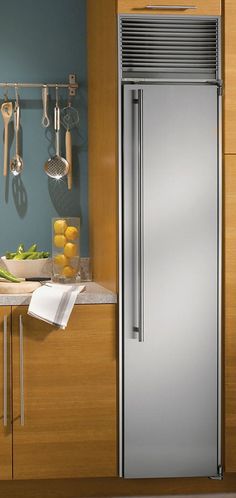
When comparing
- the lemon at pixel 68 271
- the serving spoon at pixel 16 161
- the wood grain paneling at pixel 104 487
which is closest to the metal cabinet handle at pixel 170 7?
the serving spoon at pixel 16 161

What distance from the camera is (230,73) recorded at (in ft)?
9.90

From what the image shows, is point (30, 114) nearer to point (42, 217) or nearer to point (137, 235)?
point (42, 217)

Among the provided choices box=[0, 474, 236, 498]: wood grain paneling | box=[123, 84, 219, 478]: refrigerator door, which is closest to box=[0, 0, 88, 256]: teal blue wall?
box=[123, 84, 219, 478]: refrigerator door

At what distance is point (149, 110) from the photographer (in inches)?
118

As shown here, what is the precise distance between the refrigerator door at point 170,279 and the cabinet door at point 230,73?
0.16 feet

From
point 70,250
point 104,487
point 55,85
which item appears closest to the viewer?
point 104,487

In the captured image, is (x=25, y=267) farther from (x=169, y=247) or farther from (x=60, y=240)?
(x=169, y=247)

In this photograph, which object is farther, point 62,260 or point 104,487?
point 62,260

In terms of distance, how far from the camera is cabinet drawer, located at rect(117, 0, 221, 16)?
296cm

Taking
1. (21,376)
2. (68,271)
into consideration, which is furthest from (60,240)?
(21,376)

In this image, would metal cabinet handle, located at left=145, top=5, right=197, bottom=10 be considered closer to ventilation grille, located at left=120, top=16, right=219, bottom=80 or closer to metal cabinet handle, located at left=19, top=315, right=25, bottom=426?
ventilation grille, located at left=120, top=16, right=219, bottom=80

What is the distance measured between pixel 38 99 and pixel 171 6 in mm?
975

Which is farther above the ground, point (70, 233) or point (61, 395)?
point (70, 233)

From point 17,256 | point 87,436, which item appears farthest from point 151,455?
point 17,256
